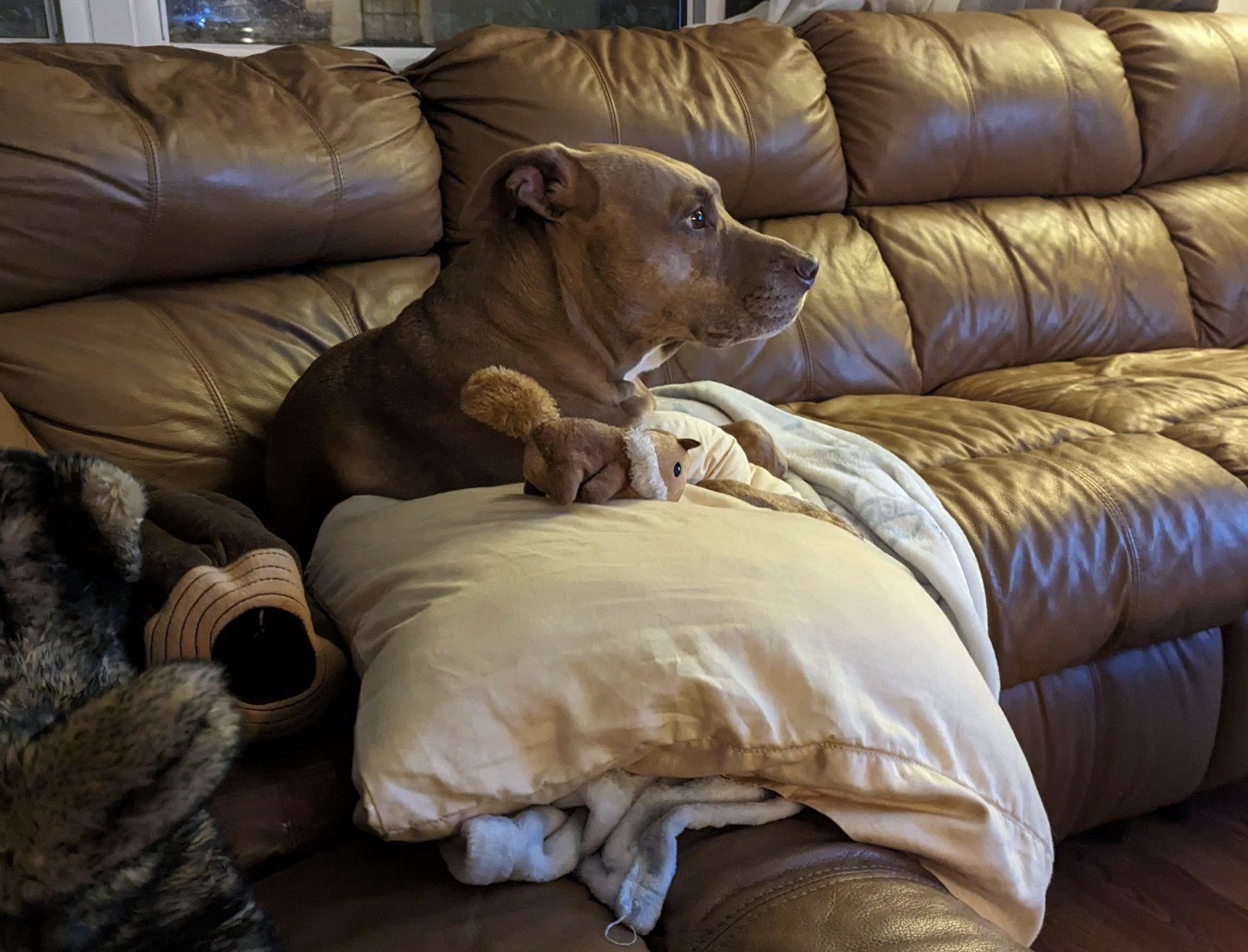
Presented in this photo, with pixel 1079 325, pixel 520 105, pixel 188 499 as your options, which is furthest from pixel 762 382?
pixel 188 499

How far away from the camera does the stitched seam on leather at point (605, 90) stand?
1.93 m

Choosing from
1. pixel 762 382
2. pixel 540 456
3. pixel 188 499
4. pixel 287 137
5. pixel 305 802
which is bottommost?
pixel 762 382

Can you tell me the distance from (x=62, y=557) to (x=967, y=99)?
2.24 m

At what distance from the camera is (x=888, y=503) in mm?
1357

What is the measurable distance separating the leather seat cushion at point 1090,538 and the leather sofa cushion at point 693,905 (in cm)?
71

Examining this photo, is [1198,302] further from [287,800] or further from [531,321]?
[287,800]

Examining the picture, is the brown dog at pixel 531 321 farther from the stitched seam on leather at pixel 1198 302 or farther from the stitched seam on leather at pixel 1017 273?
the stitched seam on leather at pixel 1198 302

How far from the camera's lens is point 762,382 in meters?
2.08

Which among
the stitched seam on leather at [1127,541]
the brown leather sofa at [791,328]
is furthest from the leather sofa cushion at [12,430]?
the stitched seam on leather at [1127,541]

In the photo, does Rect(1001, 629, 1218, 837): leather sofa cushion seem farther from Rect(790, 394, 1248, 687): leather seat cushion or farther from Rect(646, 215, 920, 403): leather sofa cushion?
Rect(646, 215, 920, 403): leather sofa cushion

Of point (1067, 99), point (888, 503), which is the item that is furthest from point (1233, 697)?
point (1067, 99)

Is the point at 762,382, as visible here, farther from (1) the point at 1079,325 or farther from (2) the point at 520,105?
(1) the point at 1079,325

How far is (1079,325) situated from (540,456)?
1.92 m

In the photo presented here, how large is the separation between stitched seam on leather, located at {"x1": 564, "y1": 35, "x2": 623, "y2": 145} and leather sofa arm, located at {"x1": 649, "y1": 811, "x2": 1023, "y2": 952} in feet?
4.80
